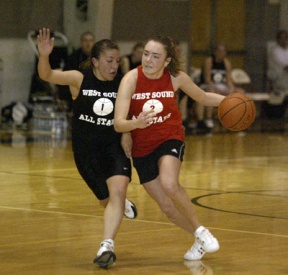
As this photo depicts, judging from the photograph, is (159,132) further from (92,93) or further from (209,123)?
(209,123)

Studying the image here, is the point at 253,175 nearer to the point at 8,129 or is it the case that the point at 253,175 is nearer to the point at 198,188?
the point at 198,188

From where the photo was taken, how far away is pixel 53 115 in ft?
52.7

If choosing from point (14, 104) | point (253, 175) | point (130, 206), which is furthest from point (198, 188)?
point (14, 104)

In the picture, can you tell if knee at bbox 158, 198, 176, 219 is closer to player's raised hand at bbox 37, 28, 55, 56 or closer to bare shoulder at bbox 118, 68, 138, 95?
bare shoulder at bbox 118, 68, 138, 95

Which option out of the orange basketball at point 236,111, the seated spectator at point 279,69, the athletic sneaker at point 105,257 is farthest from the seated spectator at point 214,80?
the athletic sneaker at point 105,257

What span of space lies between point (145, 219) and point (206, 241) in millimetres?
1800

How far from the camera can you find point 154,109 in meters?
6.34

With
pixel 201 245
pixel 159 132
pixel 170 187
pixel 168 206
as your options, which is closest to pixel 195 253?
pixel 201 245

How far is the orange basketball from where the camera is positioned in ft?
22.2

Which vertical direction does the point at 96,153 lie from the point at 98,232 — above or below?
above

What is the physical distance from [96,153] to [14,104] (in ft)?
34.5

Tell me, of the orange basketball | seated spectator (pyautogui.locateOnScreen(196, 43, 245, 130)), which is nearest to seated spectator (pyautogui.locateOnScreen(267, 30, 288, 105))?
seated spectator (pyautogui.locateOnScreen(196, 43, 245, 130))

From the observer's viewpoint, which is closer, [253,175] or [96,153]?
[96,153]

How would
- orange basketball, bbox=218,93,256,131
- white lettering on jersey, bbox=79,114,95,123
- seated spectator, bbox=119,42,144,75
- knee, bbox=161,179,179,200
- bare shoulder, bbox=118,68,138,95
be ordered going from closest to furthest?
knee, bbox=161,179,179,200 → bare shoulder, bbox=118,68,138,95 → white lettering on jersey, bbox=79,114,95,123 → orange basketball, bbox=218,93,256,131 → seated spectator, bbox=119,42,144,75
